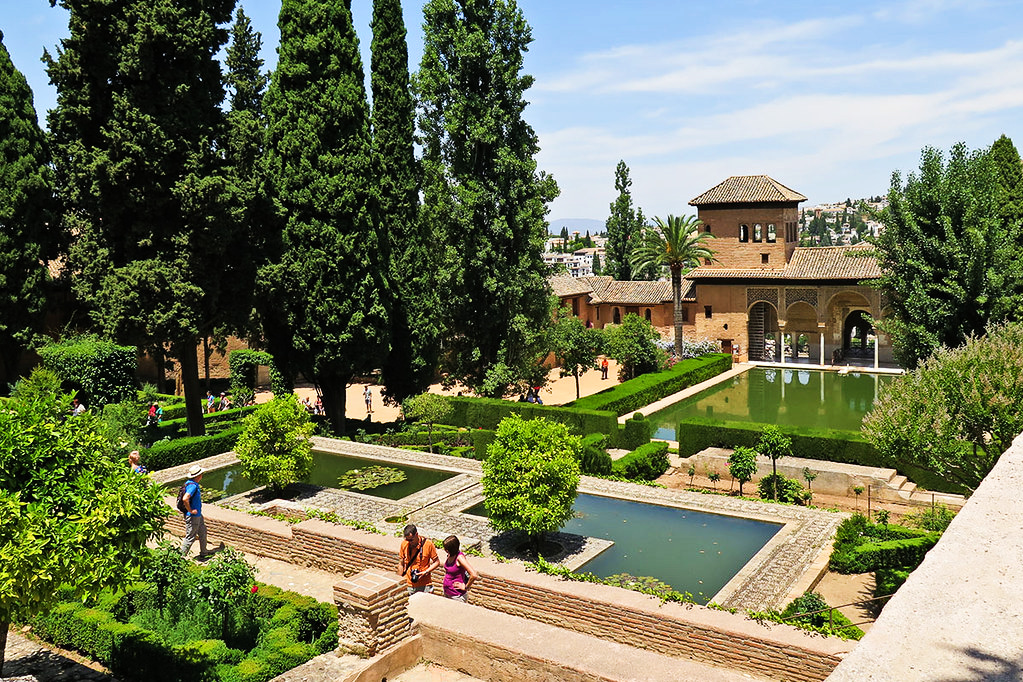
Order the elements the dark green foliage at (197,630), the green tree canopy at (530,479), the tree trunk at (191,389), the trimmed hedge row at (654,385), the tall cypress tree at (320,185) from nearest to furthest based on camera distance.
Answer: the dark green foliage at (197,630), the green tree canopy at (530,479), the tree trunk at (191,389), the tall cypress tree at (320,185), the trimmed hedge row at (654,385)

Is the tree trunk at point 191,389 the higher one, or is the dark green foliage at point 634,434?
the tree trunk at point 191,389

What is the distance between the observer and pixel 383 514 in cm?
1532

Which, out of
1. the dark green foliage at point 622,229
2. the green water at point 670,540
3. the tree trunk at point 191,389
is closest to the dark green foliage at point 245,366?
the tree trunk at point 191,389

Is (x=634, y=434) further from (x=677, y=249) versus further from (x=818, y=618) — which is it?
(x=677, y=249)

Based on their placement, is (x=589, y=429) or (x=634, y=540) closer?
(x=634, y=540)

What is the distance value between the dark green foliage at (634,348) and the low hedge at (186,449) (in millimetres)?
17044

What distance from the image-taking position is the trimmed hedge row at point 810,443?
731 inches

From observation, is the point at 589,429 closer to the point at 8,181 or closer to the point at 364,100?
the point at 364,100

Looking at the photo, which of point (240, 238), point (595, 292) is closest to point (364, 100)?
point (240, 238)

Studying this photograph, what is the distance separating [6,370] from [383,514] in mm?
11893

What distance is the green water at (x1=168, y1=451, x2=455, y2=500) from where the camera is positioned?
1709 centimetres

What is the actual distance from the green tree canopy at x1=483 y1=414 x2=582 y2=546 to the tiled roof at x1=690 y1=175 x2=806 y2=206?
32304mm

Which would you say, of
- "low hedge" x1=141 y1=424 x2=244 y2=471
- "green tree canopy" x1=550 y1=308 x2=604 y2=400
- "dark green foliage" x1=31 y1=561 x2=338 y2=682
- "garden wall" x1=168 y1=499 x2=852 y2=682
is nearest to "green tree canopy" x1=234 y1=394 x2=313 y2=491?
"low hedge" x1=141 y1=424 x2=244 y2=471

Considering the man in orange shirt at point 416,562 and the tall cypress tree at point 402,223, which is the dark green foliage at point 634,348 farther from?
the man in orange shirt at point 416,562
